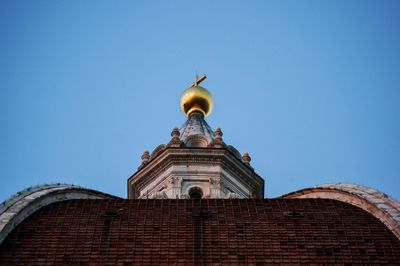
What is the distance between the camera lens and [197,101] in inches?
A: 1919

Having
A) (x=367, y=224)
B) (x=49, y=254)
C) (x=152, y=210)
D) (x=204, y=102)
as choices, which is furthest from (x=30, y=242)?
(x=204, y=102)

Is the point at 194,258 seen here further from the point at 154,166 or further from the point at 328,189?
the point at 154,166

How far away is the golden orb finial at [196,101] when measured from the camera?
4888 cm

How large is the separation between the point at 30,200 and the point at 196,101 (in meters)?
17.3

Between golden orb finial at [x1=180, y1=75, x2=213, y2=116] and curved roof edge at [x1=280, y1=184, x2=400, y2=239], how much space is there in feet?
42.6

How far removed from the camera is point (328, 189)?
35.6 metres

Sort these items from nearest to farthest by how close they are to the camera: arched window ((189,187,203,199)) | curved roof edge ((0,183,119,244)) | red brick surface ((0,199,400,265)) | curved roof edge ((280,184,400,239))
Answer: red brick surface ((0,199,400,265)), curved roof edge ((0,183,119,244)), curved roof edge ((280,184,400,239)), arched window ((189,187,203,199))

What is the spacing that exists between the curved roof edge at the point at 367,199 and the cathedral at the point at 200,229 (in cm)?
3

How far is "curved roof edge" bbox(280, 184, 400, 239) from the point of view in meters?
31.7

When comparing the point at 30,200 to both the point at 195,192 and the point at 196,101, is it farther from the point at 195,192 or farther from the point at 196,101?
the point at 196,101

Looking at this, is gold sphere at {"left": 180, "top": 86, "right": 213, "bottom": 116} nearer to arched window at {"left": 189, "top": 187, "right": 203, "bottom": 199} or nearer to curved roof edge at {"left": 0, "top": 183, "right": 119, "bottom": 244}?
arched window at {"left": 189, "top": 187, "right": 203, "bottom": 199}

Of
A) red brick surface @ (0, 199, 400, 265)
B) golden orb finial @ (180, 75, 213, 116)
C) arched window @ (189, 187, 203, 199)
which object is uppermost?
golden orb finial @ (180, 75, 213, 116)

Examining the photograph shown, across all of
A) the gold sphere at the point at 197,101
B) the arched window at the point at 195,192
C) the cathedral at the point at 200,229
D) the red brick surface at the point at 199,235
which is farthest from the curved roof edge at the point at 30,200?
the gold sphere at the point at 197,101

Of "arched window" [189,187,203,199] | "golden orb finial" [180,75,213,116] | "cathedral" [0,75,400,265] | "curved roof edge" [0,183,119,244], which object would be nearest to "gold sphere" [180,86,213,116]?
"golden orb finial" [180,75,213,116]
